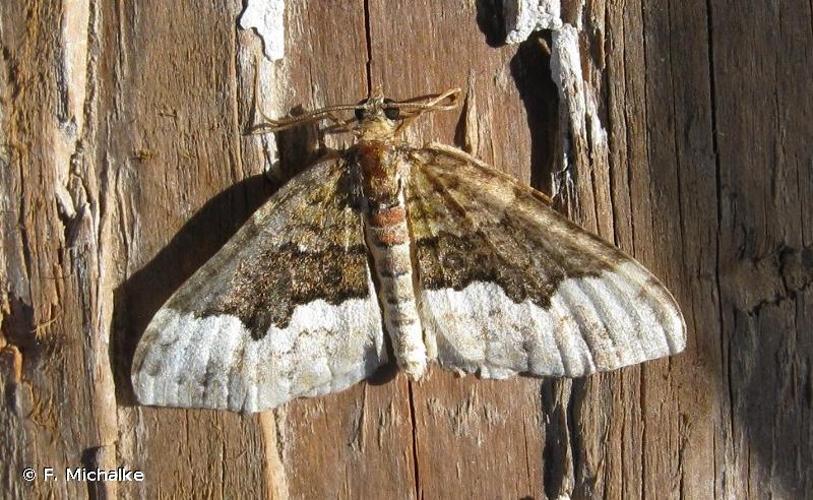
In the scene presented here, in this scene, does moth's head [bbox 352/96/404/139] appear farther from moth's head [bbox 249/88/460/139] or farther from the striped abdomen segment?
the striped abdomen segment

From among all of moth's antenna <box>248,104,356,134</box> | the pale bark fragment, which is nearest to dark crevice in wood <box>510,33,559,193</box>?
moth's antenna <box>248,104,356,134</box>

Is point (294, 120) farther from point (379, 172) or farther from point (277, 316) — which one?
point (277, 316)

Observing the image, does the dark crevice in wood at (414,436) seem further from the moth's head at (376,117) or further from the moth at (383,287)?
the moth's head at (376,117)

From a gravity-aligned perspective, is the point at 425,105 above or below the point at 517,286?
above

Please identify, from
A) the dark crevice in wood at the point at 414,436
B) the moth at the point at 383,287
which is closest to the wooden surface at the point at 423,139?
the dark crevice in wood at the point at 414,436

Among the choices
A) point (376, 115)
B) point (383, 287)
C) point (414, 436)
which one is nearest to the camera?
point (376, 115)
